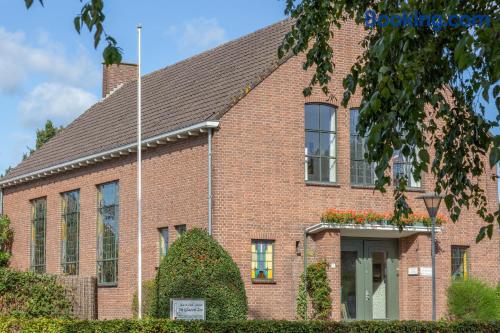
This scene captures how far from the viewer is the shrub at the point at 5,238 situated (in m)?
41.1

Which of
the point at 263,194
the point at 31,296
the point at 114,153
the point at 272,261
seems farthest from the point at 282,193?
the point at 31,296

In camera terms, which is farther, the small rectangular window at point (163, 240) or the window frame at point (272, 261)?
the small rectangular window at point (163, 240)

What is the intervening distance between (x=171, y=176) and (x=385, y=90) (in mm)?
21015

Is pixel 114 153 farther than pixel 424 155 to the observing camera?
Yes

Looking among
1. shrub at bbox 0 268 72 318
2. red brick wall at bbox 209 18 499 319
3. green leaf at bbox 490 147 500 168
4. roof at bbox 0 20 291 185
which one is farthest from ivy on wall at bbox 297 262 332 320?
green leaf at bbox 490 147 500 168

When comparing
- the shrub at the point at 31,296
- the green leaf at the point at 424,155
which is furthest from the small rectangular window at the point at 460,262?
the green leaf at the point at 424,155

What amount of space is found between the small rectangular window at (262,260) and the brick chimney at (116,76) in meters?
17.7

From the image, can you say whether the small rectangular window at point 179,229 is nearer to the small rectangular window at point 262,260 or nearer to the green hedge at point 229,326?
the small rectangular window at point 262,260

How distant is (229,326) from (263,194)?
11.3 meters

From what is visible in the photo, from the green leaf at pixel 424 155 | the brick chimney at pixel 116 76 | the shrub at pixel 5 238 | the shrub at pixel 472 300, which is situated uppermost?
the brick chimney at pixel 116 76

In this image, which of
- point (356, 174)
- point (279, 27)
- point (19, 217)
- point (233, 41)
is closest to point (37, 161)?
point (19, 217)

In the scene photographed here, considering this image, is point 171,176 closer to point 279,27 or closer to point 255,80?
point 255,80

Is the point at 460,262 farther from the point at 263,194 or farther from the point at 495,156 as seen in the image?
the point at 495,156

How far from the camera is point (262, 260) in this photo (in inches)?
1118
